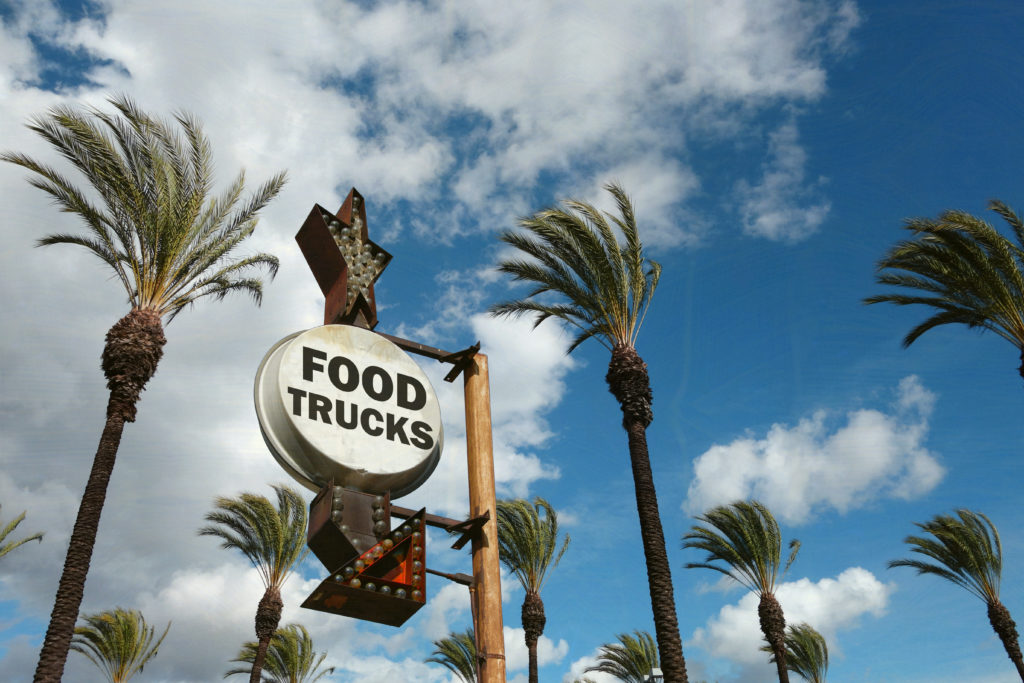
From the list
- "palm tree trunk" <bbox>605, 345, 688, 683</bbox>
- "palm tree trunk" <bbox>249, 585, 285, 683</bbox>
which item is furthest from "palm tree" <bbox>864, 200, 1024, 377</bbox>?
"palm tree trunk" <bbox>249, 585, 285, 683</bbox>

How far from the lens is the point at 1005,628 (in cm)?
2723

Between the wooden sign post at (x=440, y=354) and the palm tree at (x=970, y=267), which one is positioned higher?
the palm tree at (x=970, y=267)

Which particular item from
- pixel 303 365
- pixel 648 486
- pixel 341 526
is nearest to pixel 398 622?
pixel 341 526

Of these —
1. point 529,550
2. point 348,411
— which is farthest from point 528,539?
point 348,411

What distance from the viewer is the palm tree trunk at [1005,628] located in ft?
89.1

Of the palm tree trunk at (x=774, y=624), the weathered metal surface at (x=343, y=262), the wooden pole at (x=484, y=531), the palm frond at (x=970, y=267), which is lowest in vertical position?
the wooden pole at (x=484, y=531)

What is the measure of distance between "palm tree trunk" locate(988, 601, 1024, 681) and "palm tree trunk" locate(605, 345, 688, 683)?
58.6ft

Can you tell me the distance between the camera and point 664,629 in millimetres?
16375

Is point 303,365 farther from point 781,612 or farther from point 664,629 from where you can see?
point 781,612

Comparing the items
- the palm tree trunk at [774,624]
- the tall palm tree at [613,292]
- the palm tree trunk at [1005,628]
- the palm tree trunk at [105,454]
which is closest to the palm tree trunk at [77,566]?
the palm tree trunk at [105,454]

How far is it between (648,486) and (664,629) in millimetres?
3043

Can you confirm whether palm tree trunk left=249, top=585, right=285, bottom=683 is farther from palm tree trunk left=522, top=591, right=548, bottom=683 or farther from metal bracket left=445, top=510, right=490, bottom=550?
metal bracket left=445, top=510, right=490, bottom=550

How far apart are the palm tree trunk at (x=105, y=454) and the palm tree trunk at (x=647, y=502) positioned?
400 inches

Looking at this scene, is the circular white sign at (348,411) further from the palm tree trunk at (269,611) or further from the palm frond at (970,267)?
the palm tree trunk at (269,611)
